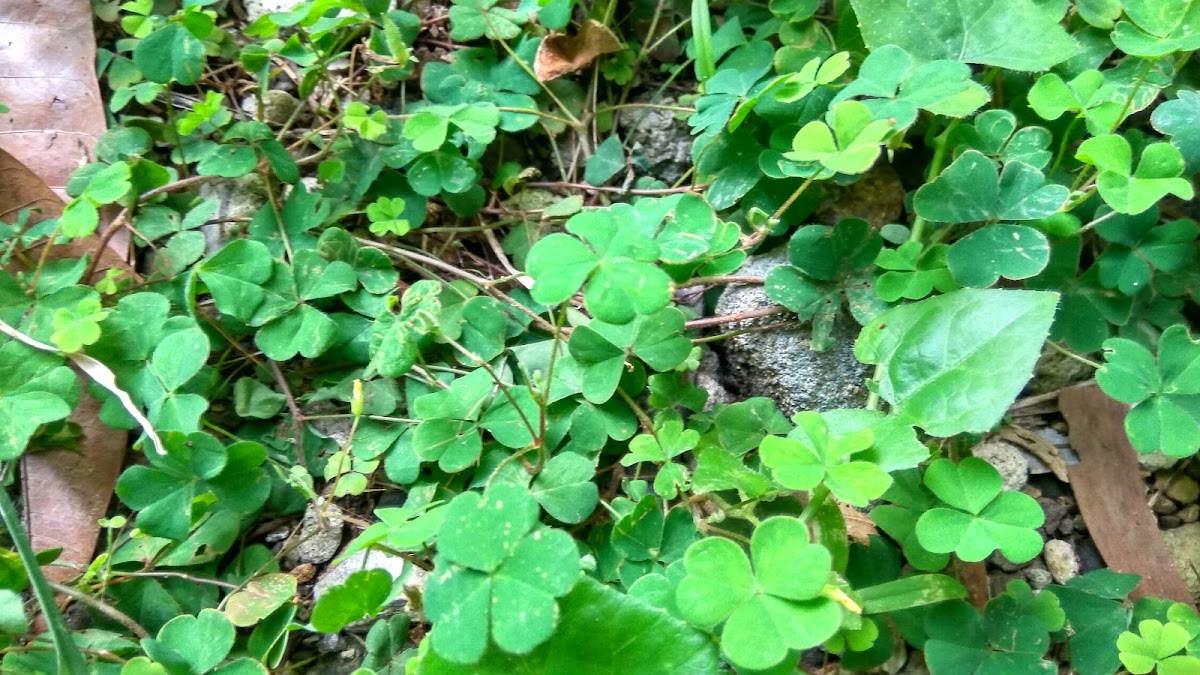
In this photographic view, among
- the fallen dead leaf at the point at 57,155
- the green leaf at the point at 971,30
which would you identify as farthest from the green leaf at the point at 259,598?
the green leaf at the point at 971,30

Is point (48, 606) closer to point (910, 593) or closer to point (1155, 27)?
point (910, 593)

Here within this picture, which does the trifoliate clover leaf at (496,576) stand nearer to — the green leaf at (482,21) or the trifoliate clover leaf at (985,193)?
the trifoliate clover leaf at (985,193)

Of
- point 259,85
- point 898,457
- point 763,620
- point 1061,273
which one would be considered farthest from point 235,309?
point 1061,273

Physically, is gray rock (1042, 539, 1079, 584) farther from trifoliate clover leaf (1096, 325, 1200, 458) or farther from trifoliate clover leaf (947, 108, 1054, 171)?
trifoliate clover leaf (947, 108, 1054, 171)

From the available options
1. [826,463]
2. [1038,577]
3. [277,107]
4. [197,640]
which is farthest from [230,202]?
[1038,577]

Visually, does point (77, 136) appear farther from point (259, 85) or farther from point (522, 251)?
point (522, 251)

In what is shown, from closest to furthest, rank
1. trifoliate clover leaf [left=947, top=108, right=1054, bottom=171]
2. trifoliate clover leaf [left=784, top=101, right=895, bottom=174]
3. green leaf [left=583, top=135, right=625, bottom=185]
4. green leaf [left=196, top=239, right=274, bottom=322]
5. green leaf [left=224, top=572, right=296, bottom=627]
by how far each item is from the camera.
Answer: trifoliate clover leaf [left=784, top=101, right=895, bottom=174], green leaf [left=224, top=572, right=296, bottom=627], trifoliate clover leaf [left=947, top=108, right=1054, bottom=171], green leaf [left=196, top=239, right=274, bottom=322], green leaf [left=583, top=135, right=625, bottom=185]

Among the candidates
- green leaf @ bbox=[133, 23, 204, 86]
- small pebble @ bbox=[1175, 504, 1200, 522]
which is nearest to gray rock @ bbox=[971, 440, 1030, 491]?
small pebble @ bbox=[1175, 504, 1200, 522]
